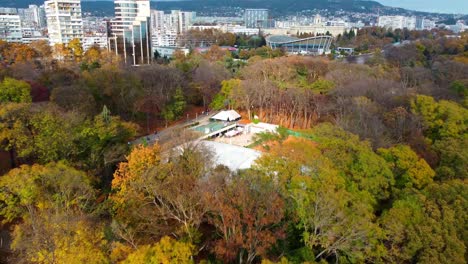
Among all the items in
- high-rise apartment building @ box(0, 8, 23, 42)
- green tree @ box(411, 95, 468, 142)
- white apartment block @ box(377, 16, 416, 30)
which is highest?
white apartment block @ box(377, 16, 416, 30)

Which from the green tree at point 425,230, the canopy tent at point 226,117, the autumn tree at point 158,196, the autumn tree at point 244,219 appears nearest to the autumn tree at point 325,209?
the green tree at point 425,230

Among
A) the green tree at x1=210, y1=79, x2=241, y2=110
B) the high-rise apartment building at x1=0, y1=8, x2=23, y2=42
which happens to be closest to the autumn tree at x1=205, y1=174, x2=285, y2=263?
the green tree at x1=210, y1=79, x2=241, y2=110

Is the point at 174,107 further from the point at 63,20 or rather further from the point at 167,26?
the point at 167,26

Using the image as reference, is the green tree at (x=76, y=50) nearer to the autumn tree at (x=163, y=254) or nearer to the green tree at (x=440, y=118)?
the green tree at (x=440, y=118)

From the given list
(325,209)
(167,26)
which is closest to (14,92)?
(325,209)

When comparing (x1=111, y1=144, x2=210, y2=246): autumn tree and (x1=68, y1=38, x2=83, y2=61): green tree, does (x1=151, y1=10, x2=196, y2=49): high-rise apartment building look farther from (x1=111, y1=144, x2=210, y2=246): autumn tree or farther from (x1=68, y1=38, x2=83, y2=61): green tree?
(x1=111, y1=144, x2=210, y2=246): autumn tree

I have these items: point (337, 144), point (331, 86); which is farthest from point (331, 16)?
point (337, 144)

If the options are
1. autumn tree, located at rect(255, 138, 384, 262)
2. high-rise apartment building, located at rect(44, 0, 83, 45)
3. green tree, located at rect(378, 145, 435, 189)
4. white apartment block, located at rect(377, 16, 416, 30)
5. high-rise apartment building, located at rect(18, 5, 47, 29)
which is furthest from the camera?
white apartment block, located at rect(377, 16, 416, 30)
